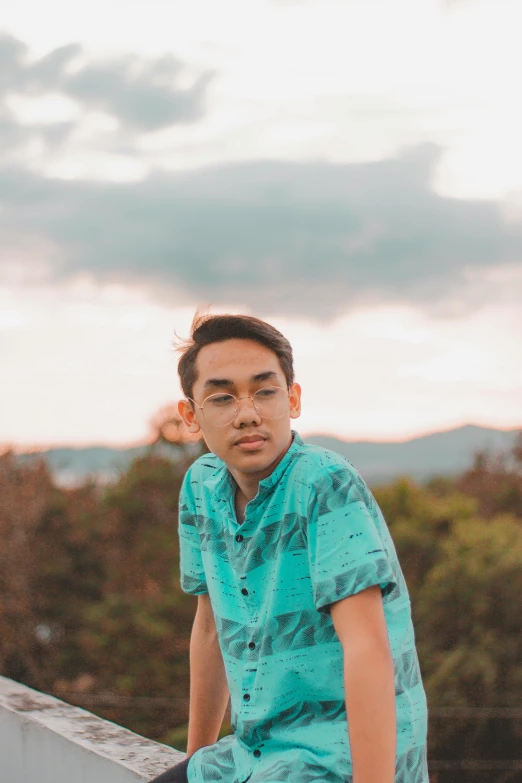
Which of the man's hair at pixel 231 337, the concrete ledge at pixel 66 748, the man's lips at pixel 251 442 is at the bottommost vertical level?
the concrete ledge at pixel 66 748

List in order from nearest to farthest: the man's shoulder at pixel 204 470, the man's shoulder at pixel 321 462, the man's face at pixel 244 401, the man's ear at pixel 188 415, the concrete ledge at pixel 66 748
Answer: the man's shoulder at pixel 321 462
the man's face at pixel 244 401
the man's ear at pixel 188 415
the man's shoulder at pixel 204 470
the concrete ledge at pixel 66 748

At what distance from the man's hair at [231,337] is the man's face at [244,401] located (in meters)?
0.01

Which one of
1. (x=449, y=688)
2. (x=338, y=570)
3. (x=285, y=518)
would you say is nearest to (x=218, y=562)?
(x=285, y=518)

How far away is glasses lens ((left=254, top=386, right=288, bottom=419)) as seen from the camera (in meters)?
1.75

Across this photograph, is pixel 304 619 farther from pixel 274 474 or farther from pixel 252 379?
pixel 252 379

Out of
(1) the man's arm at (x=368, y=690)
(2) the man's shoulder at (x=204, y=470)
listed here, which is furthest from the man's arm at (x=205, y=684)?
(1) the man's arm at (x=368, y=690)

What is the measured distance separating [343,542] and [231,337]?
485mm

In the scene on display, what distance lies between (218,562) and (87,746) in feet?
2.56

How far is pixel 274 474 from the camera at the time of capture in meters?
1.70

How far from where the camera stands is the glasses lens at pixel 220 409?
69.4 inches

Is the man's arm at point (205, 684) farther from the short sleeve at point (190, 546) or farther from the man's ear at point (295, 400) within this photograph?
the man's ear at point (295, 400)

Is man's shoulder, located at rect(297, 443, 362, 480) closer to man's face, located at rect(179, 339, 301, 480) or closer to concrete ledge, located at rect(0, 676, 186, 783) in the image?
man's face, located at rect(179, 339, 301, 480)

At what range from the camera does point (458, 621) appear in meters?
19.5

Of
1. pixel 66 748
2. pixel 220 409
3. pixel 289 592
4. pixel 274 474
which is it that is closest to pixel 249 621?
pixel 289 592
